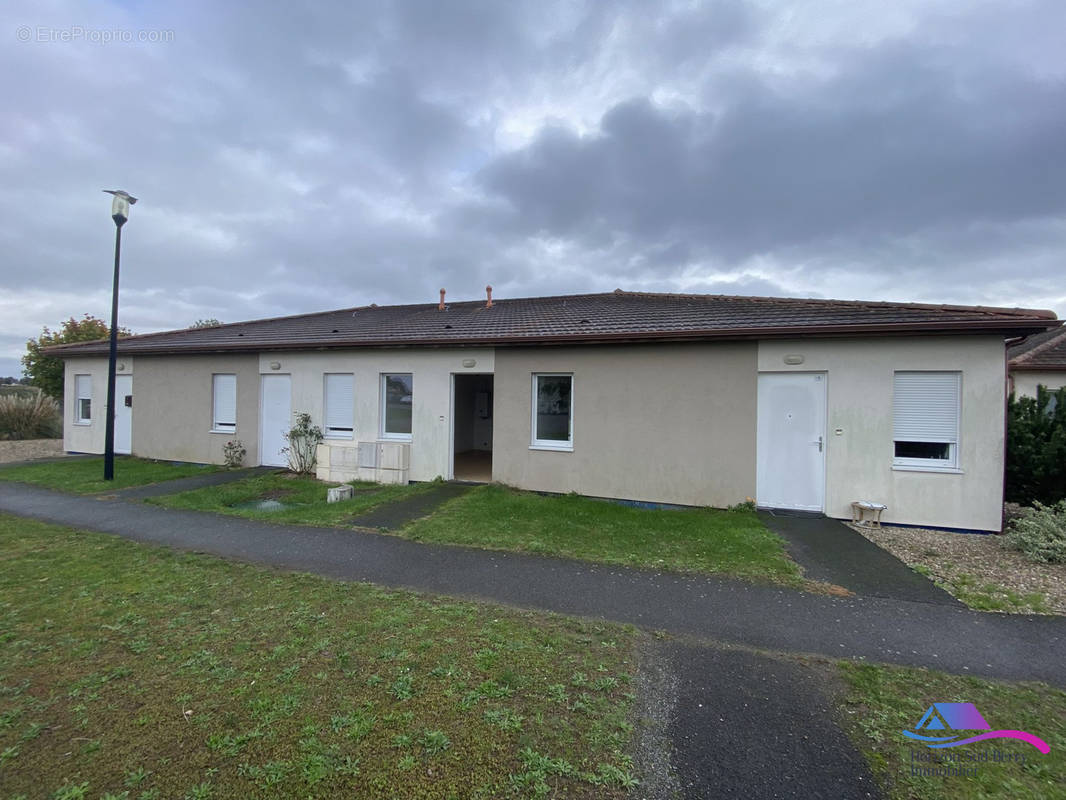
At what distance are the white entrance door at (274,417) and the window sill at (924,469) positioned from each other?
12382mm

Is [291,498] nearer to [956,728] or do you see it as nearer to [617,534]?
[617,534]

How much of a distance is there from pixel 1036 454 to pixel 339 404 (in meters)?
13.5

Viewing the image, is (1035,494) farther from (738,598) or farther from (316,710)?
(316,710)

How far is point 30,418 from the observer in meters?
17.1

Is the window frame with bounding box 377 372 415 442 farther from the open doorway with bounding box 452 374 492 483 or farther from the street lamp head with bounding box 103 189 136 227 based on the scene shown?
the street lamp head with bounding box 103 189 136 227

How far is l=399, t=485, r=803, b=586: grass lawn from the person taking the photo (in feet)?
17.9

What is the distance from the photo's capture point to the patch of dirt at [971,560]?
16.2 ft

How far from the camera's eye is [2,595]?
4.25m

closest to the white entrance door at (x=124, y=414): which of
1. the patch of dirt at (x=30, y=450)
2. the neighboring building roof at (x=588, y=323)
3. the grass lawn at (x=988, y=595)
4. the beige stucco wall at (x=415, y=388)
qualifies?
the neighboring building roof at (x=588, y=323)

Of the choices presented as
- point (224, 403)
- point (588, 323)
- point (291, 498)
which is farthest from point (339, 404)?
point (588, 323)

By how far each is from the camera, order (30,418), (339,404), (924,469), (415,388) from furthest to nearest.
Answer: (30,418) < (339,404) < (415,388) < (924,469)

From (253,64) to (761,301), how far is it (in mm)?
11684

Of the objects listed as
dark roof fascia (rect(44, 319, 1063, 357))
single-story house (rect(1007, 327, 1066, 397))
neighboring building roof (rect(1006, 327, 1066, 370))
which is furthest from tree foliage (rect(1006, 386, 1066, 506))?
single-story house (rect(1007, 327, 1066, 397))

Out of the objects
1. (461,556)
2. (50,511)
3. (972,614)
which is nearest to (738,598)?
(972,614)
